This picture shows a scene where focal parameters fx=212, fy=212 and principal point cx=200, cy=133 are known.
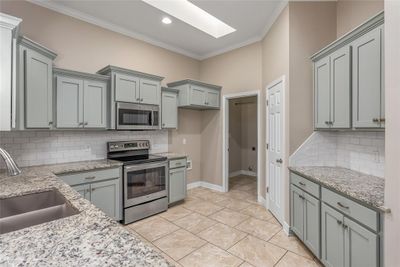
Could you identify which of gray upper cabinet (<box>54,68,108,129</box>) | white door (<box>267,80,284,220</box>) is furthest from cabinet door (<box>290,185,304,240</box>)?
gray upper cabinet (<box>54,68,108,129</box>)

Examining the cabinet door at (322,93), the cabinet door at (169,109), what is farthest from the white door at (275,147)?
the cabinet door at (169,109)

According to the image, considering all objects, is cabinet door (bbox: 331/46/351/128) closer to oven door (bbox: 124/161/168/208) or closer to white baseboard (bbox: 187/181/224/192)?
oven door (bbox: 124/161/168/208)

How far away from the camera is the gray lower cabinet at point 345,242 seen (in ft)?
5.07

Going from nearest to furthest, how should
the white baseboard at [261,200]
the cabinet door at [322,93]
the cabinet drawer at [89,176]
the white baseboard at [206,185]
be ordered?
the cabinet door at [322,93], the cabinet drawer at [89,176], the white baseboard at [261,200], the white baseboard at [206,185]

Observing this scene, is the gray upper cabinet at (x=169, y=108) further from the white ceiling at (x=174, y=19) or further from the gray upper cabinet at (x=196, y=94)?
the white ceiling at (x=174, y=19)

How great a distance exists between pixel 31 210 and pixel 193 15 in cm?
348

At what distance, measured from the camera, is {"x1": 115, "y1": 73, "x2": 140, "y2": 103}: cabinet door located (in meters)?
3.23

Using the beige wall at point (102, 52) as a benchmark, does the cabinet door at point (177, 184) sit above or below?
below

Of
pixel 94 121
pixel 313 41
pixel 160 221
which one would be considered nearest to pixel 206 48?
pixel 313 41

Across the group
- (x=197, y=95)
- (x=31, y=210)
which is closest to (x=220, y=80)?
(x=197, y=95)

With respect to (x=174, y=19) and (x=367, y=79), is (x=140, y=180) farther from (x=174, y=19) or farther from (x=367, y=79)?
(x=367, y=79)

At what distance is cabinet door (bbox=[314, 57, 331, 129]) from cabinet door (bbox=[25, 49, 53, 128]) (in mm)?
3314

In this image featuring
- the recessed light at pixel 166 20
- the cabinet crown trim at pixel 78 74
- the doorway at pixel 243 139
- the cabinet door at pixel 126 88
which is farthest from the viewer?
the doorway at pixel 243 139

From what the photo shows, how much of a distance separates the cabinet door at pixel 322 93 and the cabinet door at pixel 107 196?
2.84m
